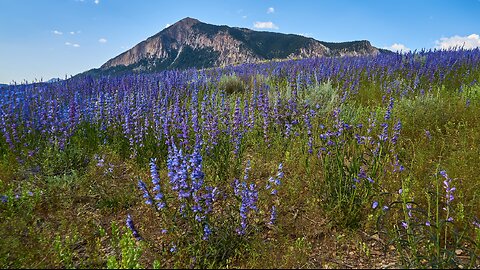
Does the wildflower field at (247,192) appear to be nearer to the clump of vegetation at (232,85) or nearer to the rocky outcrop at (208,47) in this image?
the clump of vegetation at (232,85)

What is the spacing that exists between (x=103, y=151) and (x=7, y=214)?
179cm

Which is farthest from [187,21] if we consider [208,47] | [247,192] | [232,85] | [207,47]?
[247,192]

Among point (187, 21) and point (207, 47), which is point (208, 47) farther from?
point (187, 21)

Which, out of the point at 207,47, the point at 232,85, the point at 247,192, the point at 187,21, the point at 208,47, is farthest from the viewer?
the point at 187,21

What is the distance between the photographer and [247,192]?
277cm

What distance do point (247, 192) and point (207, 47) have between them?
129 meters

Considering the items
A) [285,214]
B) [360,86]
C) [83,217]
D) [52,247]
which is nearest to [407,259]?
[285,214]

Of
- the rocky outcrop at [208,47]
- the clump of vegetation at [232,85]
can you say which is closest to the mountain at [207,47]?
the rocky outcrop at [208,47]

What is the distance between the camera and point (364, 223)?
2963mm

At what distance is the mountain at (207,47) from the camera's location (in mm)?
107000

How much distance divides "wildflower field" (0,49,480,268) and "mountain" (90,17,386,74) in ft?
320

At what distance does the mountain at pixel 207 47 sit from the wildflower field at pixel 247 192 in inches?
3834

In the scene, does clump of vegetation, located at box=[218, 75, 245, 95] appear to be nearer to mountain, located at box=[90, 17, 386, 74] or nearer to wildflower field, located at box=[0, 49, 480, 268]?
wildflower field, located at box=[0, 49, 480, 268]

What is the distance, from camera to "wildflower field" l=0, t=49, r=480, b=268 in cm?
256
